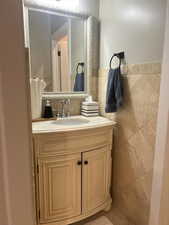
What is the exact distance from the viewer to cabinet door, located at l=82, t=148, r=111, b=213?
1433 mm

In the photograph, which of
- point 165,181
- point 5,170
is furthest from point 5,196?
point 165,181

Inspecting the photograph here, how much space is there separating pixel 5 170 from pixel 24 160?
6 cm

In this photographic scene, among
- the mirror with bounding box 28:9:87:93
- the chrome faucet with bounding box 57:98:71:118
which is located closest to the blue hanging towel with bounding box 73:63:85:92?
the mirror with bounding box 28:9:87:93

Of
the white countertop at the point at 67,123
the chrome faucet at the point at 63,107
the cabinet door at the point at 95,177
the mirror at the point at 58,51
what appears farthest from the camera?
the chrome faucet at the point at 63,107

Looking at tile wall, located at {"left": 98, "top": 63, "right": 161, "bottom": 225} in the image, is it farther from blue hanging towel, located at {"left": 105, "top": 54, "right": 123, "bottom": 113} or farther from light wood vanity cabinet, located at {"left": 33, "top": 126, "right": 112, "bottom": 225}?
light wood vanity cabinet, located at {"left": 33, "top": 126, "right": 112, "bottom": 225}

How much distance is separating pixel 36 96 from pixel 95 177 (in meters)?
0.90

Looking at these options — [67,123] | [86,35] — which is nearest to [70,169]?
[67,123]

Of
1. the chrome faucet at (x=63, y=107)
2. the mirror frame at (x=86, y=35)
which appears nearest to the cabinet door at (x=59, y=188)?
the chrome faucet at (x=63, y=107)

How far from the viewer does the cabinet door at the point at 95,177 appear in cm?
143

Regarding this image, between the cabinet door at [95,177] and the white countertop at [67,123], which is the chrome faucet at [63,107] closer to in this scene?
the white countertop at [67,123]

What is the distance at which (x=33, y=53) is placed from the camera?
1.57m

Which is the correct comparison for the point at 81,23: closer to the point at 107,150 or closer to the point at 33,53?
the point at 33,53

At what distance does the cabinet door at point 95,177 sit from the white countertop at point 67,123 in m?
0.24

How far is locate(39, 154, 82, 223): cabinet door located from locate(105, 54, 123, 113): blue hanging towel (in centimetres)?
55
